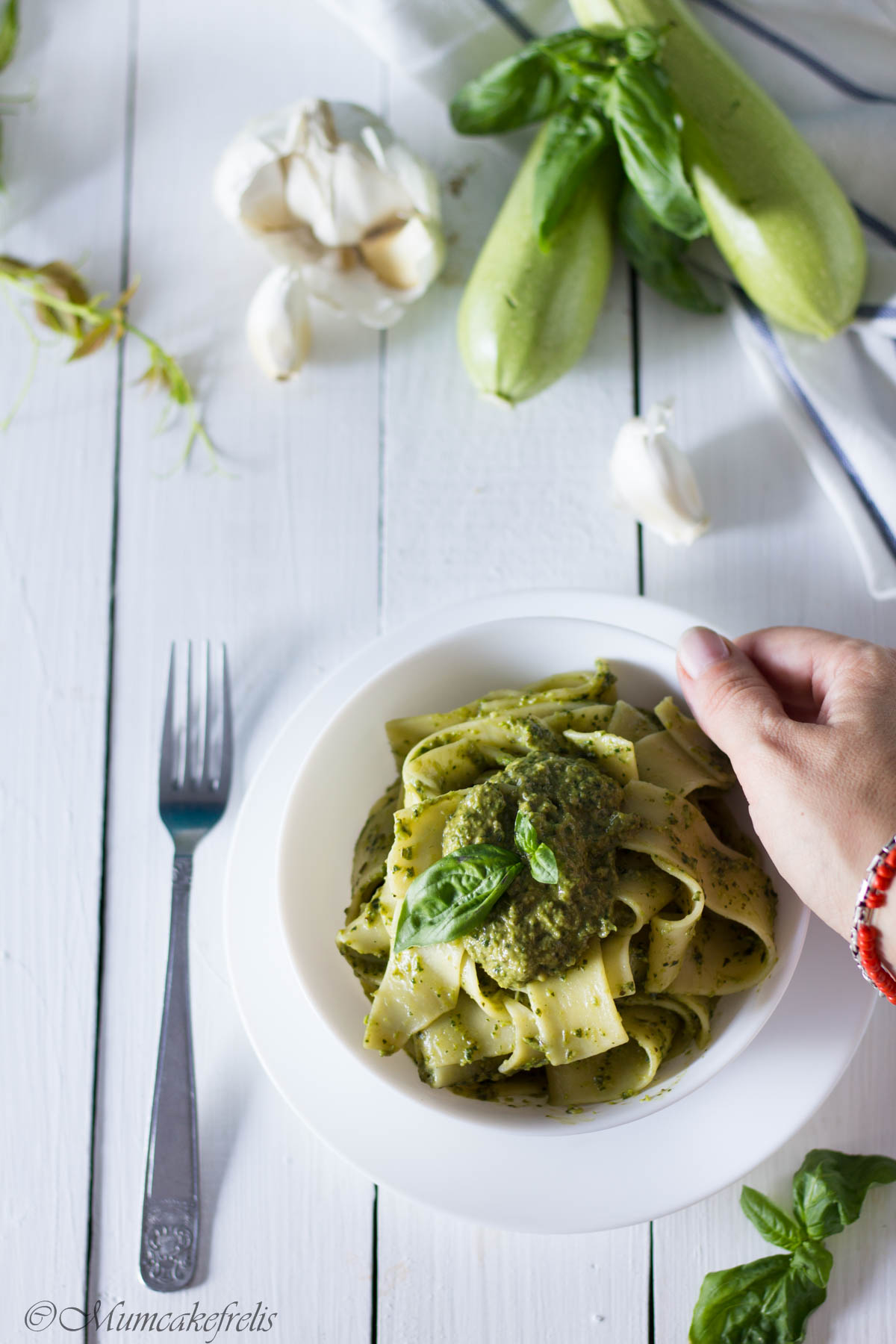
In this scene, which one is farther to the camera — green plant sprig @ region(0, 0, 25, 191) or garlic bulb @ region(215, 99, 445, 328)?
green plant sprig @ region(0, 0, 25, 191)

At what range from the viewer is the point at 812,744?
1622 millimetres

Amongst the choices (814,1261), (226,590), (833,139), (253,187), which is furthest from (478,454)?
(814,1261)

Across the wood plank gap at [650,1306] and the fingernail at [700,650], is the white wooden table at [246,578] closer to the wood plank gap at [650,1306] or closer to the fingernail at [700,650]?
the wood plank gap at [650,1306]

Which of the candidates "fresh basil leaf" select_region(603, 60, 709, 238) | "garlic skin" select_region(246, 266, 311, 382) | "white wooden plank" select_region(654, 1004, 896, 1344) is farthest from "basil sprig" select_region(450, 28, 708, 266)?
"white wooden plank" select_region(654, 1004, 896, 1344)

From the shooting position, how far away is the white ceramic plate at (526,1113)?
181 centimetres

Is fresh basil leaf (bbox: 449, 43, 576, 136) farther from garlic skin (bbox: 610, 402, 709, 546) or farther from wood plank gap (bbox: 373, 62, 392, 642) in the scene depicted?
garlic skin (bbox: 610, 402, 709, 546)

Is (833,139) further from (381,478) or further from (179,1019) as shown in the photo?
(179,1019)

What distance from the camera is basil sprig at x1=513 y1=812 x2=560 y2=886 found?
61.6 inches

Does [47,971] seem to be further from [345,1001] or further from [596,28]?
[596,28]

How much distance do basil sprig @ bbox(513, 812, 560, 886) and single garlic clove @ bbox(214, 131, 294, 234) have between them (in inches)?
59.0

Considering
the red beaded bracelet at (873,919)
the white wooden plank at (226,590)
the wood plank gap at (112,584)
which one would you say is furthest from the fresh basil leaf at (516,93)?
the red beaded bracelet at (873,919)

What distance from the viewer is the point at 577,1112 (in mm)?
1725

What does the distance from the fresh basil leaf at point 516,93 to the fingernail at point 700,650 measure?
118cm

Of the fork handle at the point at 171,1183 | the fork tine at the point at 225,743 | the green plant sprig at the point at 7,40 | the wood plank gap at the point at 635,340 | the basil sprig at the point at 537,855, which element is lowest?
the fork handle at the point at 171,1183
